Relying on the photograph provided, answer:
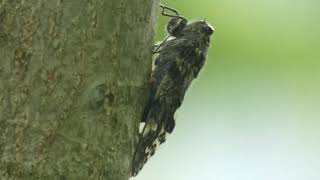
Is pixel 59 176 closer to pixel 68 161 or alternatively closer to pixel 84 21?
pixel 68 161

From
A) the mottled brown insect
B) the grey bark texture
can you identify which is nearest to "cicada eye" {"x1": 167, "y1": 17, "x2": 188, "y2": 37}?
the mottled brown insect

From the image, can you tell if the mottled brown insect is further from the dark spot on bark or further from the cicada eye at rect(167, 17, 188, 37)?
the dark spot on bark

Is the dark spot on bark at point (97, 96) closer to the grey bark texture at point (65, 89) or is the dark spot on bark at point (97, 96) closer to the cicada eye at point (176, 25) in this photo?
the grey bark texture at point (65, 89)

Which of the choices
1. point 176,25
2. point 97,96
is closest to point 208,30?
point 176,25

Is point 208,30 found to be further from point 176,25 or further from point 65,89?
point 65,89

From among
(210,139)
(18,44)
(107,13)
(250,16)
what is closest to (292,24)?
(250,16)

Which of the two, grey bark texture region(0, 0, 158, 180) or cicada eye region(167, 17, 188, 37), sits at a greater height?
grey bark texture region(0, 0, 158, 180)

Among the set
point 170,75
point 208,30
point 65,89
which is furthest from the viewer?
point 208,30
